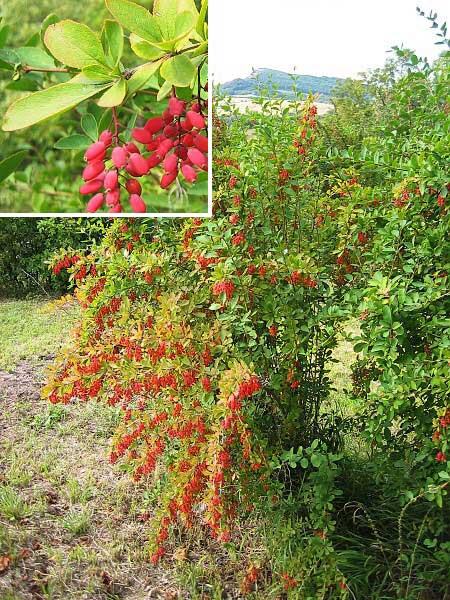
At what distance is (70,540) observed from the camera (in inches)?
96.0

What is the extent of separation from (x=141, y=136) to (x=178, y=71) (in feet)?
0.51

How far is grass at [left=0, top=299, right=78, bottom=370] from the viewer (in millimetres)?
4434

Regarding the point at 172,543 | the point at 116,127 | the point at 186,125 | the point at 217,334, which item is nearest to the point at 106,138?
the point at 116,127

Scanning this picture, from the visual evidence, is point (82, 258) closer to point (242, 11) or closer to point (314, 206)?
point (314, 206)

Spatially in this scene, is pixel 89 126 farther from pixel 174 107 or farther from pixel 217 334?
pixel 217 334

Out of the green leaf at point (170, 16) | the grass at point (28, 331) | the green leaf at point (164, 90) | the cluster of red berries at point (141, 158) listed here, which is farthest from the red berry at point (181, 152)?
the grass at point (28, 331)

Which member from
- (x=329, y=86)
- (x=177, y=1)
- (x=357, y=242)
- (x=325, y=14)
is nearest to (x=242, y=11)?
(x=325, y=14)

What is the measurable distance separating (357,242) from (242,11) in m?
6.10

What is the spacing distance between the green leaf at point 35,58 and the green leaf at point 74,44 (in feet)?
0.10

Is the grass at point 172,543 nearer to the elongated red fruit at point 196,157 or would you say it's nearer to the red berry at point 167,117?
the elongated red fruit at point 196,157

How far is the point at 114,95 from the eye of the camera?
1.15 meters

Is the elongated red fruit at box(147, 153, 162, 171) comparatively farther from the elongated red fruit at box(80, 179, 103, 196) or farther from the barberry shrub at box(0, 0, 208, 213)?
the elongated red fruit at box(80, 179, 103, 196)

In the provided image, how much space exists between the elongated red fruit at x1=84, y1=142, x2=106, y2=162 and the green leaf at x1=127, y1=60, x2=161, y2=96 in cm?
12

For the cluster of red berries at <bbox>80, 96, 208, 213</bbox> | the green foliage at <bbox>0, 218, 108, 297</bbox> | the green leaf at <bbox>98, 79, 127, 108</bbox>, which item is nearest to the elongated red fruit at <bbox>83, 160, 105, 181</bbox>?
the cluster of red berries at <bbox>80, 96, 208, 213</bbox>
